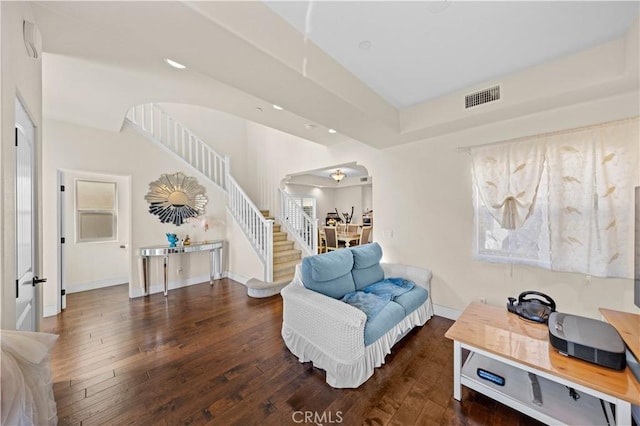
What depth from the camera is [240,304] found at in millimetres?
3492

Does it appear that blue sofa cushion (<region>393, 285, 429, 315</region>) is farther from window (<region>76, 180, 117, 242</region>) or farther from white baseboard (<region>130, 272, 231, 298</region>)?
window (<region>76, 180, 117, 242</region>)

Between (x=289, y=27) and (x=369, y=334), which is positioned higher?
(x=289, y=27)

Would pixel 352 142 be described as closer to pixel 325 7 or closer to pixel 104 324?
pixel 325 7

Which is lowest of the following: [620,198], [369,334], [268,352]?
[268,352]

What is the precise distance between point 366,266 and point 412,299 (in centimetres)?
66

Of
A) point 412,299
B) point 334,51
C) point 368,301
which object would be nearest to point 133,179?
point 334,51

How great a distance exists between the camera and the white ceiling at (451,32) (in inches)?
58.6

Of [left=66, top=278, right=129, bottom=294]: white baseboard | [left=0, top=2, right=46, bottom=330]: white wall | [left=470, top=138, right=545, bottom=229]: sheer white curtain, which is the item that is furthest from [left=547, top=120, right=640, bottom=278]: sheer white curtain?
[left=66, top=278, right=129, bottom=294]: white baseboard

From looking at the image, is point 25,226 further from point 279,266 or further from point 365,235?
point 365,235

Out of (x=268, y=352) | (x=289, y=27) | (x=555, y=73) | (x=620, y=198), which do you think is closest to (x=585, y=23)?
(x=555, y=73)

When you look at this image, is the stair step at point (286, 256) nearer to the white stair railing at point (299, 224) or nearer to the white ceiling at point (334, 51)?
the white stair railing at point (299, 224)

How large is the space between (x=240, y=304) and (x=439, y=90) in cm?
377

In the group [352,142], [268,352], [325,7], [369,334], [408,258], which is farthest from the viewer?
[352,142]

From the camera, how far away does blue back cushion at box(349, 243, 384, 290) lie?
9.49 feet
